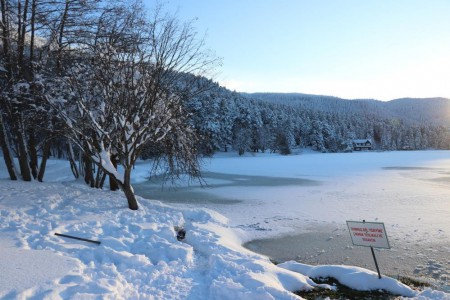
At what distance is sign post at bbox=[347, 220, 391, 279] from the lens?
5871mm

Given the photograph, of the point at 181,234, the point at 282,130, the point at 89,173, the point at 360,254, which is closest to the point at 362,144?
the point at 282,130

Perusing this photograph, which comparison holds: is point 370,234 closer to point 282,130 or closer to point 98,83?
point 98,83

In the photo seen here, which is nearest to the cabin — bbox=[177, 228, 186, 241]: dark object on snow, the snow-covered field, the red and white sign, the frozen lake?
the frozen lake

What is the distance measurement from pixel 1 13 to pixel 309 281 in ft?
37.5

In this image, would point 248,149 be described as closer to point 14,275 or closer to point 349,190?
point 349,190

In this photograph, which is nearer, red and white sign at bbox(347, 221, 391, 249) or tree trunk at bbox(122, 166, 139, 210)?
red and white sign at bbox(347, 221, 391, 249)

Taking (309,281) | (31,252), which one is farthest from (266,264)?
(31,252)

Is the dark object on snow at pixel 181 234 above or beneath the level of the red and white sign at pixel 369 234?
beneath

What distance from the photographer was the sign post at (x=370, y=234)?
5.87 meters

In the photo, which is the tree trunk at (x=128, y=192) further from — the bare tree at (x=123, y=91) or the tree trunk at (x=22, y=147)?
the tree trunk at (x=22, y=147)

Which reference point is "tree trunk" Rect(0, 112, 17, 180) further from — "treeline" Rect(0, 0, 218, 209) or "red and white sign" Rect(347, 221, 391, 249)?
"red and white sign" Rect(347, 221, 391, 249)

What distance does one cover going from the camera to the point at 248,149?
6456cm

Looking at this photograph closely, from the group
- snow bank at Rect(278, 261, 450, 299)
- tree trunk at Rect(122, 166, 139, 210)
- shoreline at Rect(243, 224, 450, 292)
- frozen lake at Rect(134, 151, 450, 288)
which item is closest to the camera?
snow bank at Rect(278, 261, 450, 299)

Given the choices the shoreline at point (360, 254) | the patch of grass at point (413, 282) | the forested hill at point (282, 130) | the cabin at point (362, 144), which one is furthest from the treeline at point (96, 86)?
the cabin at point (362, 144)
